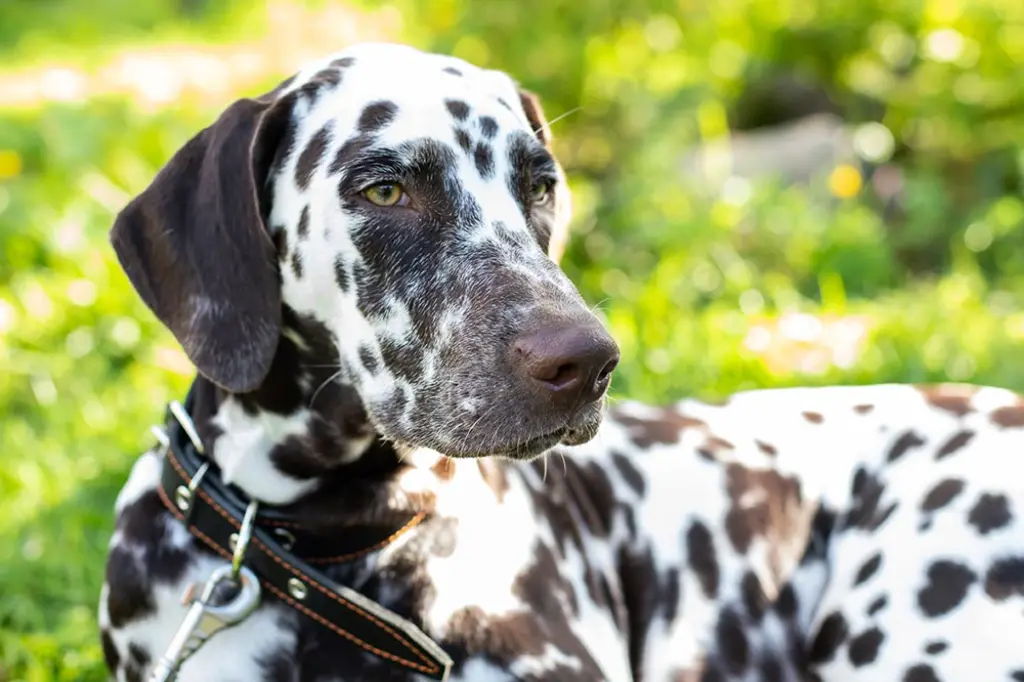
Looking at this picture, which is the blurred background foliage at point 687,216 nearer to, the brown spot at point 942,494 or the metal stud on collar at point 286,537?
the metal stud on collar at point 286,537

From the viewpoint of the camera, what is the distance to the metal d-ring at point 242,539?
2.71 m

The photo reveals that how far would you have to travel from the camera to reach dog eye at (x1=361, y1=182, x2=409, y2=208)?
2725 mm

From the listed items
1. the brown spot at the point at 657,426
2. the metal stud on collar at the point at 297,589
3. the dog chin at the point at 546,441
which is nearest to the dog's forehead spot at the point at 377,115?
the dog chin at the point at 546,441

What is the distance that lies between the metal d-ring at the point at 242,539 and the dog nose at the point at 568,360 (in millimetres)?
744

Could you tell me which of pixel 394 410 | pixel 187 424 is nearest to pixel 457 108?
pixel 394 410

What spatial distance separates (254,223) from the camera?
2736 millimetres

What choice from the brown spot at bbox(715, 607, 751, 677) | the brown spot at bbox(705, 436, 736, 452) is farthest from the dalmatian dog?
the brown spot at bbox(705, 436, 736, 452)

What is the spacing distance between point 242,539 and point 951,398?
2.10 m

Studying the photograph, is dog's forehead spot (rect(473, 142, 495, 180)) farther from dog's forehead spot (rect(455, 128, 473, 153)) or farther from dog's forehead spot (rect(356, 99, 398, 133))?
dog's forehead spot (rect(356, 99, 398, 133))

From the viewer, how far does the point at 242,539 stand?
272cm

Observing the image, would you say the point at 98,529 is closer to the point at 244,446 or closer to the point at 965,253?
the point at 244,446

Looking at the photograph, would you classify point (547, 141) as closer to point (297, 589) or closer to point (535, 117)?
point (535, 117)

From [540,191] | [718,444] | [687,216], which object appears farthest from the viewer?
[687,216]

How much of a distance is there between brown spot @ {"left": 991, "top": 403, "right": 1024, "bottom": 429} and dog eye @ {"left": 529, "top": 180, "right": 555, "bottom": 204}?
4.70 feet
